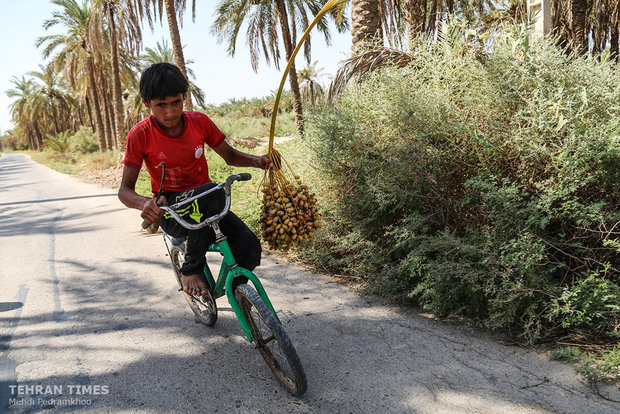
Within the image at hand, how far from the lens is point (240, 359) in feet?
10.2

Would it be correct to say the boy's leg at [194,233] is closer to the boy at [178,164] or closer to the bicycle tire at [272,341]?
the boy at [178,164]

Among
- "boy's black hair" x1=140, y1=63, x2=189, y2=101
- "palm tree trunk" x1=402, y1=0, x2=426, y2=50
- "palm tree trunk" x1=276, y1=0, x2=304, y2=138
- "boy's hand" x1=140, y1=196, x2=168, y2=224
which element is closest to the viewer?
"boy's hand" x1=140, y1=196, x2=168, y2=224

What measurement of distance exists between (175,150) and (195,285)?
100 cm

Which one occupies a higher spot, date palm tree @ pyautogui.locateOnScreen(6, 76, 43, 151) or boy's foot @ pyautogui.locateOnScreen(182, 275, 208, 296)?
date palm tree @ pyautogui.locateOnScreen(6, 76, 43, 151)

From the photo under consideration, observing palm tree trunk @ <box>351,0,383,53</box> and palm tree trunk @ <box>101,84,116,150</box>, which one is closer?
palm tree trunk @ <box>351,0,383,53</box>

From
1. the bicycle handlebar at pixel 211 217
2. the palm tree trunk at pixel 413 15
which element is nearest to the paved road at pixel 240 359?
the bicycle handlebar at pixel 211 217

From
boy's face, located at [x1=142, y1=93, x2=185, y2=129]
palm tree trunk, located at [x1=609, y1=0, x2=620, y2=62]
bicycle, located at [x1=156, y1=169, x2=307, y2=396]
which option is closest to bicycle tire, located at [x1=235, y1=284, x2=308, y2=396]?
bicycle, located at [x1=156, y1=169, x2=307, y2=396]

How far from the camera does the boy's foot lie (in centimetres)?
304

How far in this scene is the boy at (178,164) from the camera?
2787 mm

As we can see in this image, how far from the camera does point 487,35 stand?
4602 millimetres

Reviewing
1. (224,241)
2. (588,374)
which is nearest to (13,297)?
(224,241)

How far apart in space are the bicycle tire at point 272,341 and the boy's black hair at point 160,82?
1.38m

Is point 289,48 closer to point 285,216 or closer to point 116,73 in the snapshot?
point 116,73

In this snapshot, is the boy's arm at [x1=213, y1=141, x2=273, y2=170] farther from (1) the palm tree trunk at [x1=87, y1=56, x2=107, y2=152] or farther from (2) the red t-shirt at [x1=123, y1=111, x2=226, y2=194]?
(1) the palm tree trunk at [x1=87, y1=56, x2=107, y2=152]
